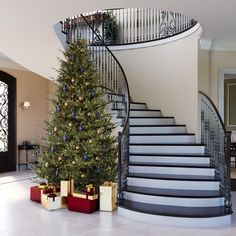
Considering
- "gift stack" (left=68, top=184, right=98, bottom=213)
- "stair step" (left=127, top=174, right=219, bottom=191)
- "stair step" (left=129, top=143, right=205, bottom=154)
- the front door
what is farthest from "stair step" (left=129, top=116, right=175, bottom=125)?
the front door

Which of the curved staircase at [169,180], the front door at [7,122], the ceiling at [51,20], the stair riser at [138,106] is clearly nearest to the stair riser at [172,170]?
the curved staircase at [169,180]

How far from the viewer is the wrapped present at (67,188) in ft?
17.1

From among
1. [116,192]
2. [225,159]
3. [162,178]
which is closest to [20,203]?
[116,192]

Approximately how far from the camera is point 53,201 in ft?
16.7

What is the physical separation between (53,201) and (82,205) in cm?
49

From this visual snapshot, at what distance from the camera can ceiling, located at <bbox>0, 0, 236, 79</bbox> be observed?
14.4ft

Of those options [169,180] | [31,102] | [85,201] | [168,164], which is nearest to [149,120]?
[168,164]

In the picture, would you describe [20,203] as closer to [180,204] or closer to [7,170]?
[180,204]

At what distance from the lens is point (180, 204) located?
461 cm

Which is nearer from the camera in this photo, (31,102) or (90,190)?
(90,190)

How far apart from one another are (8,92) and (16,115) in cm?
67

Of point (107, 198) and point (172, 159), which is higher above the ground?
point (172, 159)

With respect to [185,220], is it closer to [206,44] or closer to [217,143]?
[217,143]

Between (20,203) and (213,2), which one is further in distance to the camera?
(20,203)
